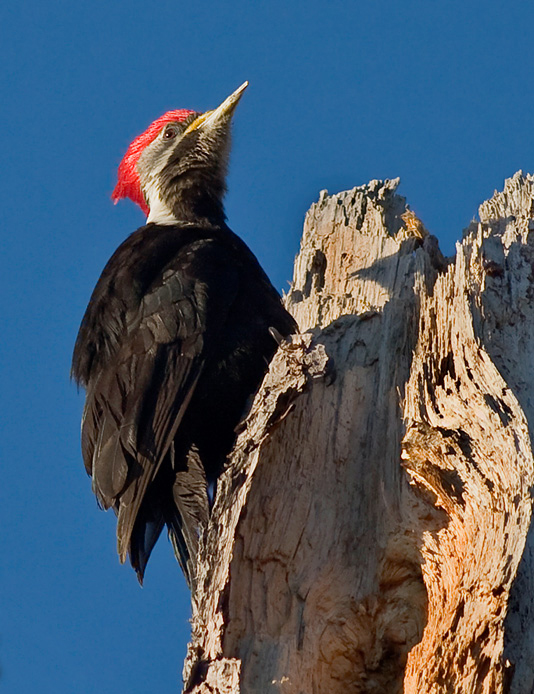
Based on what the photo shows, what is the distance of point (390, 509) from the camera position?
318 cm

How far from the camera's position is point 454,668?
2637mm

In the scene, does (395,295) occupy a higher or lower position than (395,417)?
higher

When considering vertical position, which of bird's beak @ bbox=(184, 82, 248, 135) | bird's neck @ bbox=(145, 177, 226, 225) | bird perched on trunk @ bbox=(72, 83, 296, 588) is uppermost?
bird's beak @ bbox=(184, 82, 248, 135)

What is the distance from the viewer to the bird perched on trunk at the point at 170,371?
3.79 meters

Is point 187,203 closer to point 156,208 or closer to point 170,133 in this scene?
point 156,208

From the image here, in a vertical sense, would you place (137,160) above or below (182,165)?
above

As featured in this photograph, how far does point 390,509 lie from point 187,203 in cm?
258

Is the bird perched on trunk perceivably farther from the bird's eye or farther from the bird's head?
the bird's eye

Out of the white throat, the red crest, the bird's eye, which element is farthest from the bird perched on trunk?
the red crest

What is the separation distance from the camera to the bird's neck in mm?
5105

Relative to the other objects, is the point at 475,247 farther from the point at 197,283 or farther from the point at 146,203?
the point at 146,203

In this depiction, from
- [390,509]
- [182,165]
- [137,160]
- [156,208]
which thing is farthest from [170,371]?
[137,160]

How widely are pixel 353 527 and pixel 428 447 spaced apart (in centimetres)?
39

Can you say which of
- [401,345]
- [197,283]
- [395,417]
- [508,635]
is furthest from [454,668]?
[197,283]
